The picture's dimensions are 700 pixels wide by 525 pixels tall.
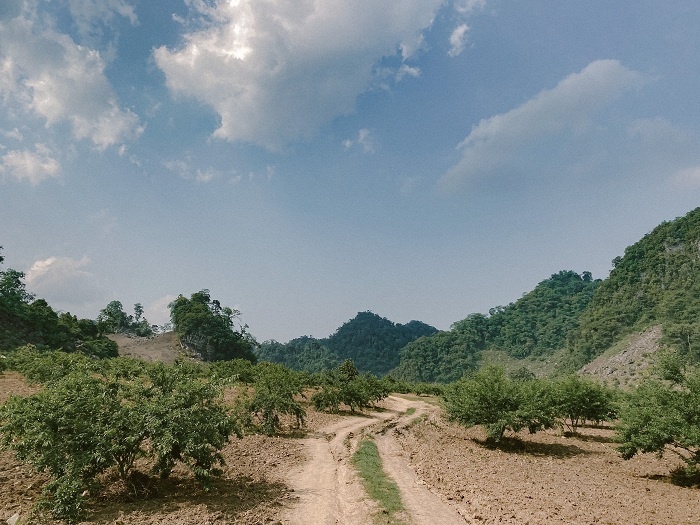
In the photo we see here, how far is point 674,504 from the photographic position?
15.5m

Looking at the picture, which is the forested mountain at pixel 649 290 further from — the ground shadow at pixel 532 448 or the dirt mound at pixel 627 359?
the ground shadow at pixel 532 448

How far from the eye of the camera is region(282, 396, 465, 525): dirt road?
12750 millimetres

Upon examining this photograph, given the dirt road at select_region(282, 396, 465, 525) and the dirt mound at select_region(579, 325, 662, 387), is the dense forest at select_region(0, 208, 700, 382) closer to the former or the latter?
the dirt mound at select_region(579, 325, 662, 387)

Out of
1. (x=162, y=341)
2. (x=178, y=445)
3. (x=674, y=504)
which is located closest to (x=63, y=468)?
(x=178, y=445)

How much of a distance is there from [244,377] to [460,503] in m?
34.5

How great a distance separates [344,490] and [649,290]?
17283 centimetres

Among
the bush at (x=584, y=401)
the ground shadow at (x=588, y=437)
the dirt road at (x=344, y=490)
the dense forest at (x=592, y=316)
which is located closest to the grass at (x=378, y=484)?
the dirt road at (x=344, y=490)

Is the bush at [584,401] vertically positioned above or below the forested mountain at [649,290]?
below

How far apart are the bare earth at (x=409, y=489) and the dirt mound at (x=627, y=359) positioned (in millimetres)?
88159

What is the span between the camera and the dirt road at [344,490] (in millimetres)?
12750

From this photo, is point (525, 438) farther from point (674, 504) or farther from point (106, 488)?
point (106, 488)

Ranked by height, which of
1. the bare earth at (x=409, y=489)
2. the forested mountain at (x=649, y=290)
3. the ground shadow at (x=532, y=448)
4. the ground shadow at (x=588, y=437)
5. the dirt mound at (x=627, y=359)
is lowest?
the ground shadow at (x=588, y=437)

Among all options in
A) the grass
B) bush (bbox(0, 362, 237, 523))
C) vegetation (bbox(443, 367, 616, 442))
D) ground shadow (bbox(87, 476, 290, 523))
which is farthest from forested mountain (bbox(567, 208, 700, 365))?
bush (bbox(0, 362, 237, 523))

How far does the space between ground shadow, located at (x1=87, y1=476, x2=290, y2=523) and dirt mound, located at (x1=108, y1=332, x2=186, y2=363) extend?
98.6 metres
